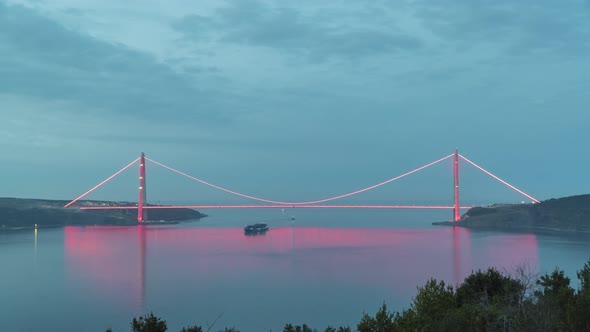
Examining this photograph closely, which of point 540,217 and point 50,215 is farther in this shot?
point 50,215

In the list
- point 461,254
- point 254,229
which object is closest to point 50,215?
point 254,229

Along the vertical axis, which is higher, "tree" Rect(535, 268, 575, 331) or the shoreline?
"tree" Rect(535, 268, 575, 331)

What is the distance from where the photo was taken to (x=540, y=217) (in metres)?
39.1

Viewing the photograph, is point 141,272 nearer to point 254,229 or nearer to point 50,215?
point 254,229

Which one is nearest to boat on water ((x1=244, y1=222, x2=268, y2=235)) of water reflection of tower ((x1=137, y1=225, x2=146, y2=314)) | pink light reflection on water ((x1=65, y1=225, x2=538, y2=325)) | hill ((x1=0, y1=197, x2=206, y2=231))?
pink light reflection on water ((x1=65, y1=225, x2=538, y2=325))

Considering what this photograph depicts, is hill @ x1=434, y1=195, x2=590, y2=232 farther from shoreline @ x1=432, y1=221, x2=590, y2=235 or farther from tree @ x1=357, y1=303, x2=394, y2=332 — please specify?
tree @ x1=357, y1=303, x2=394, y2=332

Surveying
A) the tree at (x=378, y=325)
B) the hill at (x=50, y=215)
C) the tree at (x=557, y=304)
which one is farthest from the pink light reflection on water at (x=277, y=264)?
the hill at (x=50, y=215)

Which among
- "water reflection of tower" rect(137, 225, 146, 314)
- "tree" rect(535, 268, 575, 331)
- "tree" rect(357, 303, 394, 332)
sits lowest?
"water reflection of tower" rect(137, 225, 146, 314)

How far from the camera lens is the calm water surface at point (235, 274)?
1295cm

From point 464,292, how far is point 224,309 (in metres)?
7.20

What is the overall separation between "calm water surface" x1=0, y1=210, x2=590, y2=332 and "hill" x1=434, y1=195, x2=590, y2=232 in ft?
20.4

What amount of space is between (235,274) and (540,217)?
93.5 feet

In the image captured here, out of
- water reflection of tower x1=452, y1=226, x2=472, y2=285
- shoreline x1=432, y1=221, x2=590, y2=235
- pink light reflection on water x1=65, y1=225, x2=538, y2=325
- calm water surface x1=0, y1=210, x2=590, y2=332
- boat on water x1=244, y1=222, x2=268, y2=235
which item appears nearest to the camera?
calm water surface x1=0, y1=210, x2=590, y2=332

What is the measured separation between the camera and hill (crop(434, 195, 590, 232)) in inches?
1464
